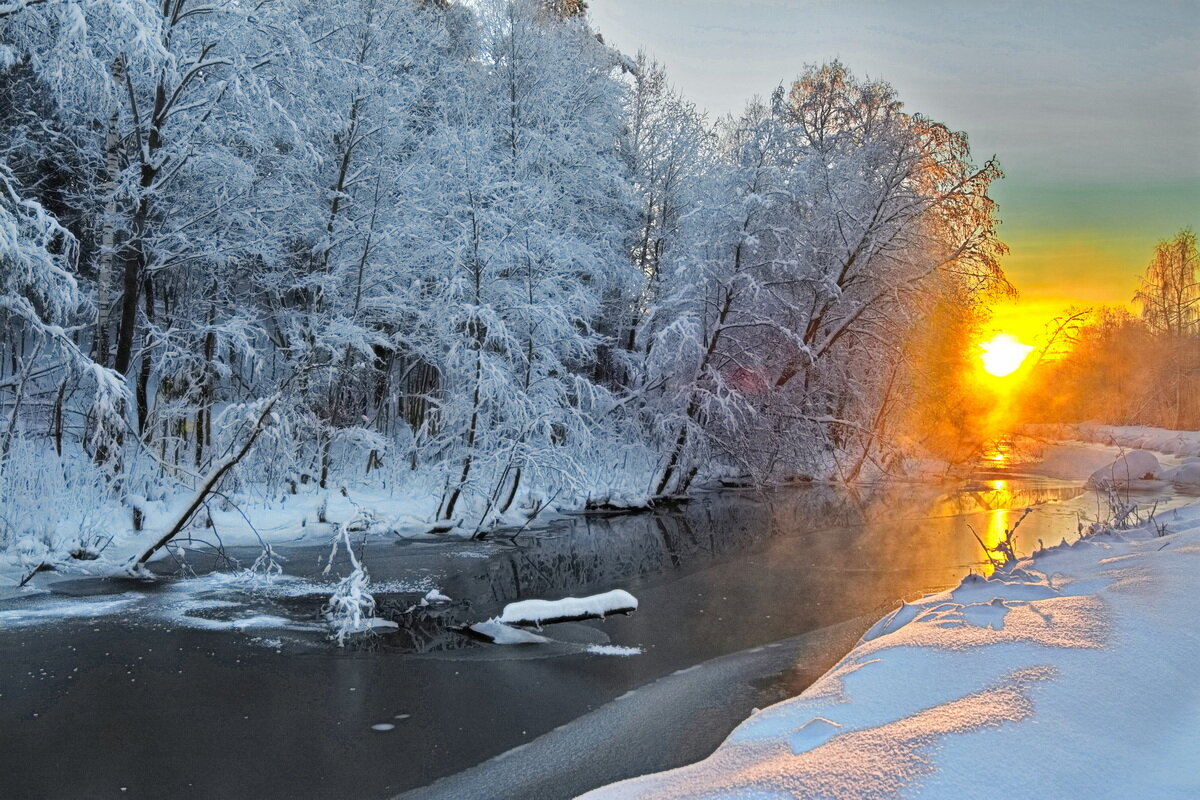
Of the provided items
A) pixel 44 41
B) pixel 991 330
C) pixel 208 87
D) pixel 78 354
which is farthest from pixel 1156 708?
pixel 991 330

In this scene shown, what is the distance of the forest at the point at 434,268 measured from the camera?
11453mm

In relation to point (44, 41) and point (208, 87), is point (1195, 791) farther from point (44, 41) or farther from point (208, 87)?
point (44, 41)

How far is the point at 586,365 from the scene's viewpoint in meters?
22.3

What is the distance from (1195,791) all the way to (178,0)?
14191mm

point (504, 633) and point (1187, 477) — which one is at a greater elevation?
point (1187, 477)

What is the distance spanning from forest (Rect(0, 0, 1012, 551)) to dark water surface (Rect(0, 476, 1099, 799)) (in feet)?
7.93

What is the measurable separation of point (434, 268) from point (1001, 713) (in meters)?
13.4

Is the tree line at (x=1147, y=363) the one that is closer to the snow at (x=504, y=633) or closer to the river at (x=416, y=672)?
the river at (x=416, y=672)

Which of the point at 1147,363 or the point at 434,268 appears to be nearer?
the point at 434,268

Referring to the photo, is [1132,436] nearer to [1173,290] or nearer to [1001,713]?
[1173,290]

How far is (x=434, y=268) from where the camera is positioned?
15.3 meters

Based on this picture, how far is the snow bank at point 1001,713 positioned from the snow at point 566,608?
3.66 metres

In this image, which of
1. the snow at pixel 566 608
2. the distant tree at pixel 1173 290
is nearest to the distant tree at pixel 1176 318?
the distant tree at pixel 1173 290

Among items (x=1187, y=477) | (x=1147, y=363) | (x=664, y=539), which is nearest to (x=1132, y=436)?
(x=1147, y=363)
